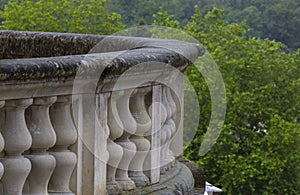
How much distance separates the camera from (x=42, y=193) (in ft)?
10.8

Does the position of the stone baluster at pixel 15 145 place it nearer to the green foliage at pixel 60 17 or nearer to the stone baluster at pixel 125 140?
the stone baluster at pixel 125 140

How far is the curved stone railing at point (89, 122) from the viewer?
3.08 meters

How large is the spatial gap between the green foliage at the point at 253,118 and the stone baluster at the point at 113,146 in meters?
29.3

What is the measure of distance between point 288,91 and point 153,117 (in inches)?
1433

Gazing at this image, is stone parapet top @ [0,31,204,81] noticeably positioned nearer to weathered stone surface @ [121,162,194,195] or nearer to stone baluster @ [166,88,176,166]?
stone baluster @ [166,88,176,166]

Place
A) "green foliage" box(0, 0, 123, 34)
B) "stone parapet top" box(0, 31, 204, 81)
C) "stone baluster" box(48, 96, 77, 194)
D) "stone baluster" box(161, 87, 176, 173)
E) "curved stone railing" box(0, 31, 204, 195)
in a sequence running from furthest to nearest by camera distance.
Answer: "green foliage" box(0, 0, 123, 34) → "stone baluster" box(161, 87, 176, 173) → "stone baluster" box(48, 96, 77, 194) → "curved stone railing" box(0, 31, 204, 195) → "stone parapet top" box(0, 31, 204, 81)

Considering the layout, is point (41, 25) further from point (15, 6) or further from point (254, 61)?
point (254, 61)

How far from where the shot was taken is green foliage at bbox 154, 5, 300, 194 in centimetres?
3616

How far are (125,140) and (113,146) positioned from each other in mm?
169

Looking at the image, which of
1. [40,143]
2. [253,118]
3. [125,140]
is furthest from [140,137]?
[253,118]

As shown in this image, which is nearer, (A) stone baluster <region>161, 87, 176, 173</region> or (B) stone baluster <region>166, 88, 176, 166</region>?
(A) stone baluster <region>161, 87, 176, 173</region>

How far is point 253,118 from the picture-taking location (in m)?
39.2

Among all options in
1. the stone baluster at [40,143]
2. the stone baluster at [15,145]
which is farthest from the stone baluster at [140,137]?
the stone baluster at [15,145]

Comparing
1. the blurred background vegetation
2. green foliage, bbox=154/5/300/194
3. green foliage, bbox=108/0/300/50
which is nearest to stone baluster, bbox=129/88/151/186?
the blurred background vegetation
